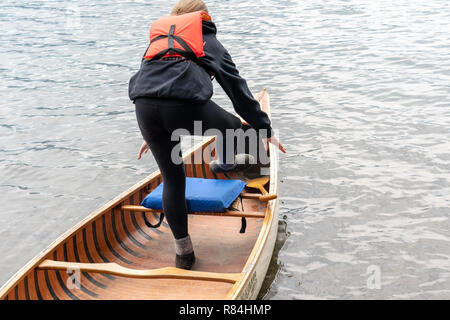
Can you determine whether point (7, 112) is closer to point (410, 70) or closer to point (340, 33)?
point (410, 70)

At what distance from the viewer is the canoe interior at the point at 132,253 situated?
463 cm

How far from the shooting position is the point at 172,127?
163 inches

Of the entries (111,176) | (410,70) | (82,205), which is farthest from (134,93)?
(410,70)

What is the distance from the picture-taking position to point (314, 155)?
342 inches

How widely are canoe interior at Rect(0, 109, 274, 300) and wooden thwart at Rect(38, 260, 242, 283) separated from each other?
0.15 metres

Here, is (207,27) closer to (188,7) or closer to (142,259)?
(188,7)

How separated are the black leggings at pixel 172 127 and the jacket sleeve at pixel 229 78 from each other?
0.15m

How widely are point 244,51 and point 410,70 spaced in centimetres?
544

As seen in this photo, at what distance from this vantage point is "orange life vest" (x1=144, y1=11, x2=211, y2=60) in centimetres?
409
